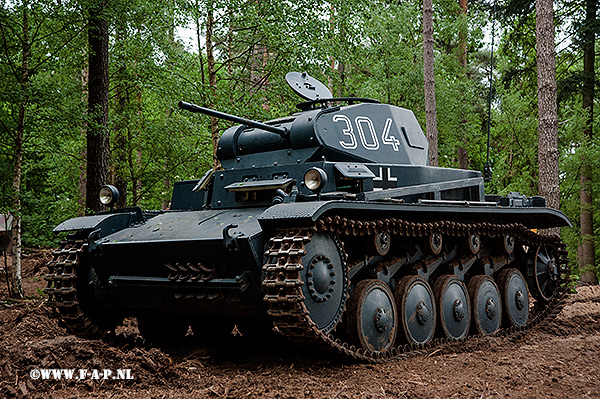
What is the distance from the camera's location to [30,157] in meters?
19.9

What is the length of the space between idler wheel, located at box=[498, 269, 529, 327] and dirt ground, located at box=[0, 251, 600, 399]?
0.90m

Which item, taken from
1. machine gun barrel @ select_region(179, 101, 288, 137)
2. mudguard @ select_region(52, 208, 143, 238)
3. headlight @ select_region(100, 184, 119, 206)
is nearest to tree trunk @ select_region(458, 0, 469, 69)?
machine gun barrel @ select_region(179, 101, 288, 137)

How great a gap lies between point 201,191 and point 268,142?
1.25 metres

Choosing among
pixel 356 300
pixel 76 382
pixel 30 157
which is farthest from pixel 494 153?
pixel 76 382

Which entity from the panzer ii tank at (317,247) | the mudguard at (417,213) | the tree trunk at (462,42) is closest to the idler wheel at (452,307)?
the panzer ii tank at (317,247)

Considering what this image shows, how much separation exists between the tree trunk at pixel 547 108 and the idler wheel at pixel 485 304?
4874 mm

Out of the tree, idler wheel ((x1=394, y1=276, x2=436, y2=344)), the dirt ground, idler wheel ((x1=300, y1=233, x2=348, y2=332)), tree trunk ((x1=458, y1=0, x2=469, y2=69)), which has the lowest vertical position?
the dirt ground

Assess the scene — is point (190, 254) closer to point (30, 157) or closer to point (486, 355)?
point (486, 355)

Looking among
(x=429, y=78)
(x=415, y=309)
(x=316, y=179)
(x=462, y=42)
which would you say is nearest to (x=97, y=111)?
(x=316, y=179)

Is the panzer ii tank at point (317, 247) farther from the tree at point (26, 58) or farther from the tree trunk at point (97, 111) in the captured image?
the tree trunk at point (97, 111)

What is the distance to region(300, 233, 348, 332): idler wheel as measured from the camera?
581cm

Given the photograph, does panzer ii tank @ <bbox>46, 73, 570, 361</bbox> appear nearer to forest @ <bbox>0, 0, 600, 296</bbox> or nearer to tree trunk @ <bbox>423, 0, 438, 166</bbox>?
forest @ <bbox>0, 0, 600, 296</bbox>

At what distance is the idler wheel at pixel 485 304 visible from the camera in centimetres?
853

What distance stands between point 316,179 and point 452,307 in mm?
2976
